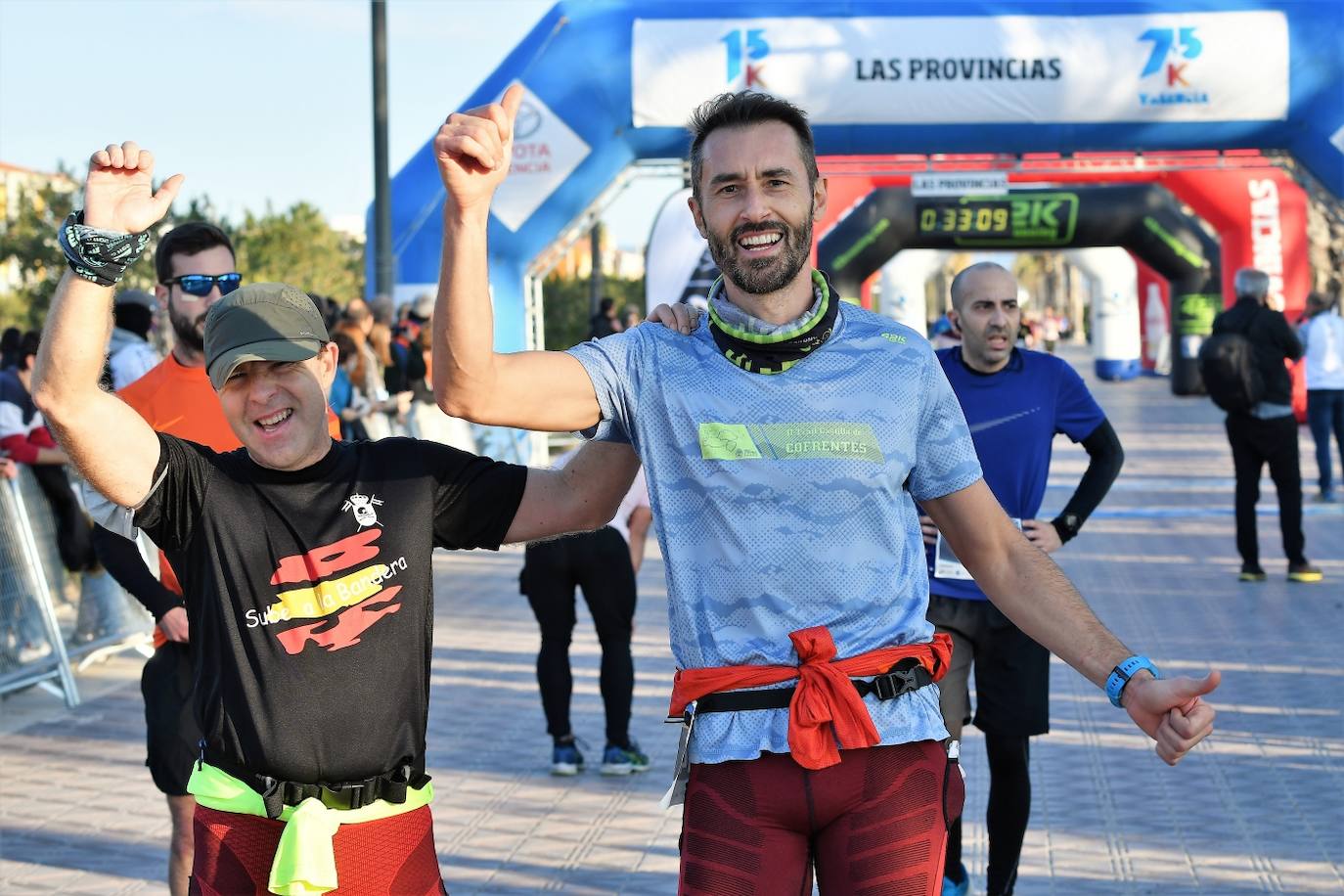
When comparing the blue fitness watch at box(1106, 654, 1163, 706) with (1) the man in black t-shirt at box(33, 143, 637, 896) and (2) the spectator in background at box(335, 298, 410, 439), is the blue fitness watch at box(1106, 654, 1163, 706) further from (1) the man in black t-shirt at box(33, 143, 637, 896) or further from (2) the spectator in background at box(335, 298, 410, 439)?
(2) the spectator in background at box(335, 298, 410, 439)

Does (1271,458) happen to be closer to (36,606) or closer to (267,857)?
(36,606)

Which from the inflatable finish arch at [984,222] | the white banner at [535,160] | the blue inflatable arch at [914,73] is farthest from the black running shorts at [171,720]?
the inflatable finish arch at [984,222]

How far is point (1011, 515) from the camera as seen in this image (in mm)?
5473

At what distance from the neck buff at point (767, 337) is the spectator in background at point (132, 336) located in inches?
205

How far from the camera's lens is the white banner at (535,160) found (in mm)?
18094

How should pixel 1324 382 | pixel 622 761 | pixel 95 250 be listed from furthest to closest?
→ pixel 1324 382 → pixel 622 761 → pixel 95 250

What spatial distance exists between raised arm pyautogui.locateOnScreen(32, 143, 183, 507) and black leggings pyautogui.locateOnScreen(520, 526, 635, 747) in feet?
14.0

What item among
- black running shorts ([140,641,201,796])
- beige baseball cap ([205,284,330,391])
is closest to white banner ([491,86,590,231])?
black running shorts ([140,641,201,796])

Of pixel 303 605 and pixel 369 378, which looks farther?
pixel 369 378

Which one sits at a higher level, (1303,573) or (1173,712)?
(1173,712)

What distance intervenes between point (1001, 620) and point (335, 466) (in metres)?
2.72

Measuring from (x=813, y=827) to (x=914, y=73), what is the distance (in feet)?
52.6

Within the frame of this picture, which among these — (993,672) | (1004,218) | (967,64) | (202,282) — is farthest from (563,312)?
(202,282)

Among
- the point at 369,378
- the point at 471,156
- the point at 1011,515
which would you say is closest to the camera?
the point at 471,156
